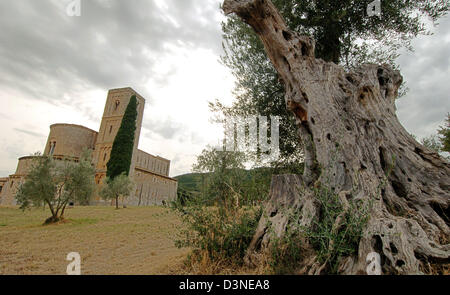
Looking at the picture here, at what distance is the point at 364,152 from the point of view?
13.9ft

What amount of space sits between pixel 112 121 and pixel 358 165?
4848cm

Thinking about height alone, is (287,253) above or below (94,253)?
above

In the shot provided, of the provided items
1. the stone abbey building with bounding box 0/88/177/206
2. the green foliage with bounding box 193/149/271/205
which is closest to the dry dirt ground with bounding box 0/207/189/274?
the green foliage with bounding box 193/149/271/205

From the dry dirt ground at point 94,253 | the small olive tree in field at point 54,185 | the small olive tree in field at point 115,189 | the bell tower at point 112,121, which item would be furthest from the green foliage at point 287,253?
the bell tower at point 112,121

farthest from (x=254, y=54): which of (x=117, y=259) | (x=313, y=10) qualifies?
(x=117, y=259)

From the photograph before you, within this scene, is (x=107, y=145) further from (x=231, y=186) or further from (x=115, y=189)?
(x=231, y=186)

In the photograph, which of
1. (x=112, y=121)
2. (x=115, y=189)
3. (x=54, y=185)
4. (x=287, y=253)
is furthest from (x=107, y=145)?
(x=287, y=253)

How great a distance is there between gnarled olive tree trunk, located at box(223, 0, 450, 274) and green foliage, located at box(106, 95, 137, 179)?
32.5 metres

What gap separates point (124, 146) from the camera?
36906 mm

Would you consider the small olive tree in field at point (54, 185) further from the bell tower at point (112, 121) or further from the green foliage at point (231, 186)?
the bell tower at point (112, 121)

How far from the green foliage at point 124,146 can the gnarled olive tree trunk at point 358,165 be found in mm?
32547

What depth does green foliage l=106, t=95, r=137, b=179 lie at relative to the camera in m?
34.7

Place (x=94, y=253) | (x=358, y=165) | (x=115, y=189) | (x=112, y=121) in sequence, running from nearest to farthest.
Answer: (x=358, y=165) → (x=94, y=253) → (x=115, y=189) → (x=112, y=121)
